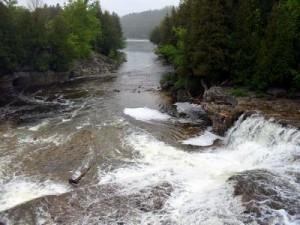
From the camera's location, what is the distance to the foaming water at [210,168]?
13367mm

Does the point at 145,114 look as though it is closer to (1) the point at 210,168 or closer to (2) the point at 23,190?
(1) the point at 210,168

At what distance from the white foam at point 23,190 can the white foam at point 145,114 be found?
38.5ft

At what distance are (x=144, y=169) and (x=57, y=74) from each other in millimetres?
31552

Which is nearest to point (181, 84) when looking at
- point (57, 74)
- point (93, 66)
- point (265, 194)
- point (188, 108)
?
point (188, 108)

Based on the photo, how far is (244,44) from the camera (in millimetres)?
27516

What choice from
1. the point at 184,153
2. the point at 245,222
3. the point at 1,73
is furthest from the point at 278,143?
the point at 1,73

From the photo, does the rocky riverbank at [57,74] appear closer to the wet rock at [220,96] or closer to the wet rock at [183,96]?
the wet rock at [183,96]

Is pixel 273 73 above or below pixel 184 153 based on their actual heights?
above

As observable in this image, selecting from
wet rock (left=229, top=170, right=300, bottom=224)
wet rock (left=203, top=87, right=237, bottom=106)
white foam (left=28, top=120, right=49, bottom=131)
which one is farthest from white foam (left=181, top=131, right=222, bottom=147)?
white foam (left=28, top=120, right=49, bottom=131)

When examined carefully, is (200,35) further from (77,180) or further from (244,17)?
(77,180)

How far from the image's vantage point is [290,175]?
1538 centimetres

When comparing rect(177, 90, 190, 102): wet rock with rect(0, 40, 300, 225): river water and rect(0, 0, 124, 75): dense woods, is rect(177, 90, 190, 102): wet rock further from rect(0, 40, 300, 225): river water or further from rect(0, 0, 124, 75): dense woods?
rect(0, 0, 124, 75): dense woods

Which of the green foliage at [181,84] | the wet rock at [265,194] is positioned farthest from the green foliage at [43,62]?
the wet rock at [265,194]

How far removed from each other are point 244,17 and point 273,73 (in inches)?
224
